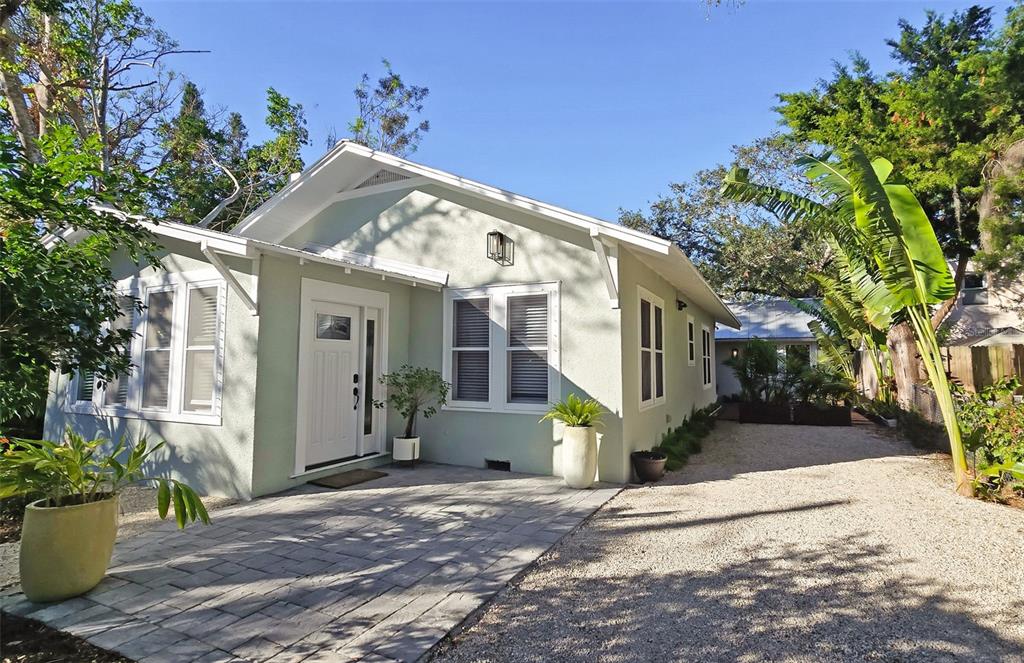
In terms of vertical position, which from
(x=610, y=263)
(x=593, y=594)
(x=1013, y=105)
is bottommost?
(x=593, y=594)

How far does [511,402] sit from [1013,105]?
578 inches

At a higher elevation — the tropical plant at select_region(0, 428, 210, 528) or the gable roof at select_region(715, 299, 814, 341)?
the gable roof at select_region(715, 299, 814, 341)

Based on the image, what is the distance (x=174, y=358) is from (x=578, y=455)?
5527mm

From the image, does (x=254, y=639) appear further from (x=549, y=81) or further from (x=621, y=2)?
(x=549, y=81)

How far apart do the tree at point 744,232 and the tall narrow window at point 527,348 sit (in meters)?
16.9

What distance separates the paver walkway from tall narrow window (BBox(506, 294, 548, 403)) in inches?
67.3

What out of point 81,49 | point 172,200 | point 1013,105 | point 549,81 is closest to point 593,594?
point 549,81

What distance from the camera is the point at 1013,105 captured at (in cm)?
1239

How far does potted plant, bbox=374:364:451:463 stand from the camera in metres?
7.67

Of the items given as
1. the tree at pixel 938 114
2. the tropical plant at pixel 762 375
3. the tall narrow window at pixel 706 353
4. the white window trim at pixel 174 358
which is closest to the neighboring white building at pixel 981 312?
the tree at pixel 938 114

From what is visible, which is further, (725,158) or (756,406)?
(725,158)

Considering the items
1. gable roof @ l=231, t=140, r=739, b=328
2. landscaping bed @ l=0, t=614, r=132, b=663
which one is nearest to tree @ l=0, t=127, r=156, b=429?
landscaping bed @ l=0, t=614, r=132, b=663

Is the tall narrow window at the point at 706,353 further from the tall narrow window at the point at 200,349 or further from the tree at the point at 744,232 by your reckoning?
the tall narrow window at the point at 200,349

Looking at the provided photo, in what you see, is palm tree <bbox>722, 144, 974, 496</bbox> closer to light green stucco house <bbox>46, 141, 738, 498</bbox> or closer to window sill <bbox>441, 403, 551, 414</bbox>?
light green stucco house <bbox>46, 141, 738, 498</bbox>
